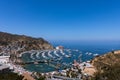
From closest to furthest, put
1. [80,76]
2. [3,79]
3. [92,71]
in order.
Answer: [3,79], [80,76], [92,71]

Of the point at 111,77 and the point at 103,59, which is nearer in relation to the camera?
the point at 111,77

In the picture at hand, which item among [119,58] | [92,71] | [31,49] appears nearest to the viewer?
[92,71]

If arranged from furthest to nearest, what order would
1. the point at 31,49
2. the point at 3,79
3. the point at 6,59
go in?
the point at 31,49, the point at 6,59, the point at 3,79

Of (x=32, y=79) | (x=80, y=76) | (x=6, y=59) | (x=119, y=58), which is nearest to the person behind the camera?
(x=32, y=79)

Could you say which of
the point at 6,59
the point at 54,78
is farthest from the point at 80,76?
the point at 6,59

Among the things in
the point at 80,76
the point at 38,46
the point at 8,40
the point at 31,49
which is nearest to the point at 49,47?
the point at 38,46

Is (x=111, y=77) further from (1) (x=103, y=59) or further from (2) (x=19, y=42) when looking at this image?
(2) (x=19, y=42)

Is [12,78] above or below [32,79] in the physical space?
above

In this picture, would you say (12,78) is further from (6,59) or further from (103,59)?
(6,59)

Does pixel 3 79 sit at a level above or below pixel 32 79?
above

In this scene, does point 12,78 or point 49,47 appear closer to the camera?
point 12,78
